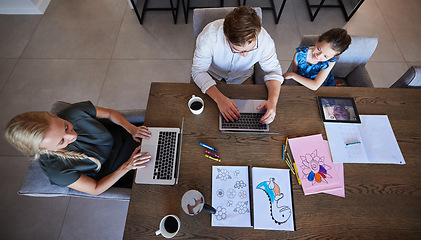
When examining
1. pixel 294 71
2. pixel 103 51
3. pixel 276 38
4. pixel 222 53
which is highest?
pixel 222 53

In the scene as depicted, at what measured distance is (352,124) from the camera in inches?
47.1

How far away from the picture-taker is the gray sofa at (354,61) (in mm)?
1535

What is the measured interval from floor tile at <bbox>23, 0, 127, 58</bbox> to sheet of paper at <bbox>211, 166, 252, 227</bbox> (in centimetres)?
227

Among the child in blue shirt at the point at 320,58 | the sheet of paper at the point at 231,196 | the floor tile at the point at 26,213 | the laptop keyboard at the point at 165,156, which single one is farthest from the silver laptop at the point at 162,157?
the floor tile at the point at 26,213

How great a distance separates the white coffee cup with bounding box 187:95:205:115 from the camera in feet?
3.92

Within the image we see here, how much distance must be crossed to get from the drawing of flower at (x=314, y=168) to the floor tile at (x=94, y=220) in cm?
153

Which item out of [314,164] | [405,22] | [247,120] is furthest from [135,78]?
[405,22]

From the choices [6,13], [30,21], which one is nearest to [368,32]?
[30,21]

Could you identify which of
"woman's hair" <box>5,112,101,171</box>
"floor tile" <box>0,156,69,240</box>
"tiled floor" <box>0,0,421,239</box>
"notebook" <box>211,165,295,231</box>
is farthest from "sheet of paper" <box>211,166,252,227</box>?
"floor tile" <box>0,156,69,240</box>

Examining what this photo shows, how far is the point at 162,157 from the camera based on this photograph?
108 cm

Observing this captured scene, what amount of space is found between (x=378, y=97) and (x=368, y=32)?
1.92 m

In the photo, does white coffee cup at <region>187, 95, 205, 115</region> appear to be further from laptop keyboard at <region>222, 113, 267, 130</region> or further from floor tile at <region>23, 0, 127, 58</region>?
floor tile at <region>23, 0, 127, 58</region>

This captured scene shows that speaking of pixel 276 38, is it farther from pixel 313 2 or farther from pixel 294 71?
pixel 294 71

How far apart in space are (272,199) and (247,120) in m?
0.45
